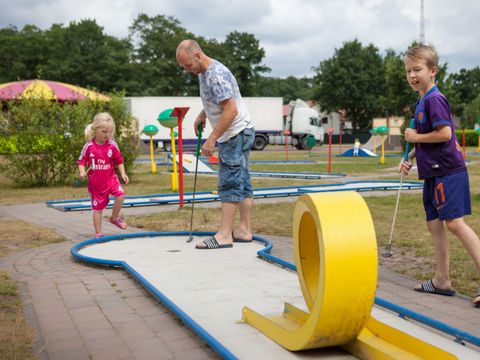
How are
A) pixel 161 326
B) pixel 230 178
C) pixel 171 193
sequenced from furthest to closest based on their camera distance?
pixel 171 193 < pixel 230 178 < pixel 161 326

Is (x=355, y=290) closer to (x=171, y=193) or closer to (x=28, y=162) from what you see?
(x=171, y=193)

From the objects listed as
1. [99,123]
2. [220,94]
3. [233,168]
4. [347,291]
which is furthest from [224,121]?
[347,291]

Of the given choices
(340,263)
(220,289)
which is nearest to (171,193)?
(220,289)

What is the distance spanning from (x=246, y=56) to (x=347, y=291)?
70004 millimetres

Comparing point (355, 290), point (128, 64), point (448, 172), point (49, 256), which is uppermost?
point (128, 64)

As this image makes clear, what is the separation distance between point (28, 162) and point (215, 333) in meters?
11.2

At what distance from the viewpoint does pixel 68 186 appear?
13.4 m

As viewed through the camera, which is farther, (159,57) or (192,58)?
(159,57)

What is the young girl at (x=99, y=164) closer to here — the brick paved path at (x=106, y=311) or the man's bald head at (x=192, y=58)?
the brick paved path at (x=106, y=311)

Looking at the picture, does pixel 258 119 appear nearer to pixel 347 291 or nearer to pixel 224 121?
pixel 224 121

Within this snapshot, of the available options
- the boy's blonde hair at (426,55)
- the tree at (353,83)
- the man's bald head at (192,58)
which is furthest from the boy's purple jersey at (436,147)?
the tree at (353,83)

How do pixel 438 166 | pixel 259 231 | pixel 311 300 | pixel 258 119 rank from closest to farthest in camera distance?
pixel 311 300
pixel 438 166
pixel 259 231
pixel 258 119

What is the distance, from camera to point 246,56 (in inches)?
2781

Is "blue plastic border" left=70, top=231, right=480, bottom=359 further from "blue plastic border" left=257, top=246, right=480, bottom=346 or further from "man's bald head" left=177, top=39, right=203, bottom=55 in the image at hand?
"man's bald head" left=177, top=39, right=203, bottom=55
